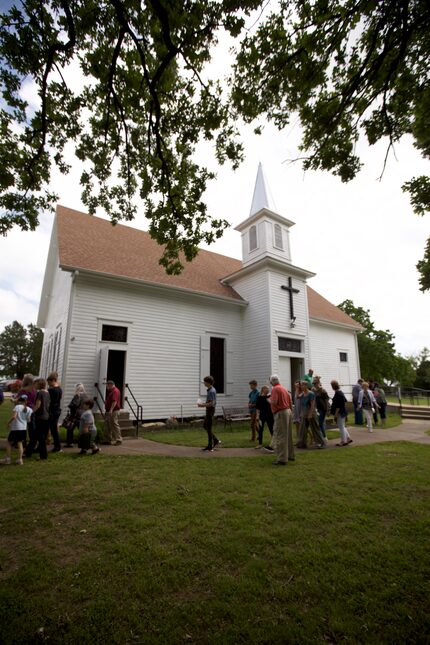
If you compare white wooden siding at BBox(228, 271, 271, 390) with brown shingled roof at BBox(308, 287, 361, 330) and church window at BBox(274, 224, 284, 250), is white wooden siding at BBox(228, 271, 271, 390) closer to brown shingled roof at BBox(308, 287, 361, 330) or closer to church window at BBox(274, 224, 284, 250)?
church window at BBox(274, 224, 284, 250)

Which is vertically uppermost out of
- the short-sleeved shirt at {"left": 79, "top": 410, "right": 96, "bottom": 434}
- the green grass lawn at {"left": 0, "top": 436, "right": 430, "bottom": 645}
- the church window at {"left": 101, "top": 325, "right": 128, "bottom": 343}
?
the church window at {"left": 101, "top": 325, "right": 128, "bottom": 343}

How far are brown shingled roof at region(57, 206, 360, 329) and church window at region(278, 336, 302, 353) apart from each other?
3.43 metres

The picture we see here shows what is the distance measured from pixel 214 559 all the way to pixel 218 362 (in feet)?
42.3

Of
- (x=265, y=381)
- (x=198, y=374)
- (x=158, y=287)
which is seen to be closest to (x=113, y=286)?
(x=158, y=287)

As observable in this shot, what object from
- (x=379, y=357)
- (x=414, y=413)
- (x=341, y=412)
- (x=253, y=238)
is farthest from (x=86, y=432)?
(x=379, y=357)

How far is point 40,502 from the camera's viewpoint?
15.4 ft

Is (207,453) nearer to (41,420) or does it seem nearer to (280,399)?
(280,399)

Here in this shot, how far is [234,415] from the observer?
1351cm

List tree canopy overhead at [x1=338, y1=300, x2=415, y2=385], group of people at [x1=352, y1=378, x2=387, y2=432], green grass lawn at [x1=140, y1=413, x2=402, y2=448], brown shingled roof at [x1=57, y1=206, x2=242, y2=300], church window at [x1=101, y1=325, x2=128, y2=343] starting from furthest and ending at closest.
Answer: tree canopy overhead at [x1=338, y1=300, x2=415, y2=385], brown shingled roof at [x1=57, y1=206, x2=242, y2=300], group of people at [x1=352, y1=378, x2=387, y2=432], church window at [x1=101, y1=325, x2=128, y2=343], green grass lawn at [x1=140, y1=413, x2=402, y2=448]

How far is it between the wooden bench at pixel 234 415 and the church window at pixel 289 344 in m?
4.05

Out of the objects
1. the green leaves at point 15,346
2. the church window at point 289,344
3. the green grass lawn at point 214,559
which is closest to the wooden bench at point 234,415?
the church window at point 289,344

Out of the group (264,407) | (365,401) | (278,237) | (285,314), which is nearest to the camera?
Answer: (264,407)

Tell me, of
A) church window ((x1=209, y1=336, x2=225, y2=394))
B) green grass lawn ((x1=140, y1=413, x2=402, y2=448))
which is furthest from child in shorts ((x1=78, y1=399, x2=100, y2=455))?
church window ((x1=209, y1=336, x2=225, y2=394))

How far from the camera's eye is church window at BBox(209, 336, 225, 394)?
1582 centimetres
